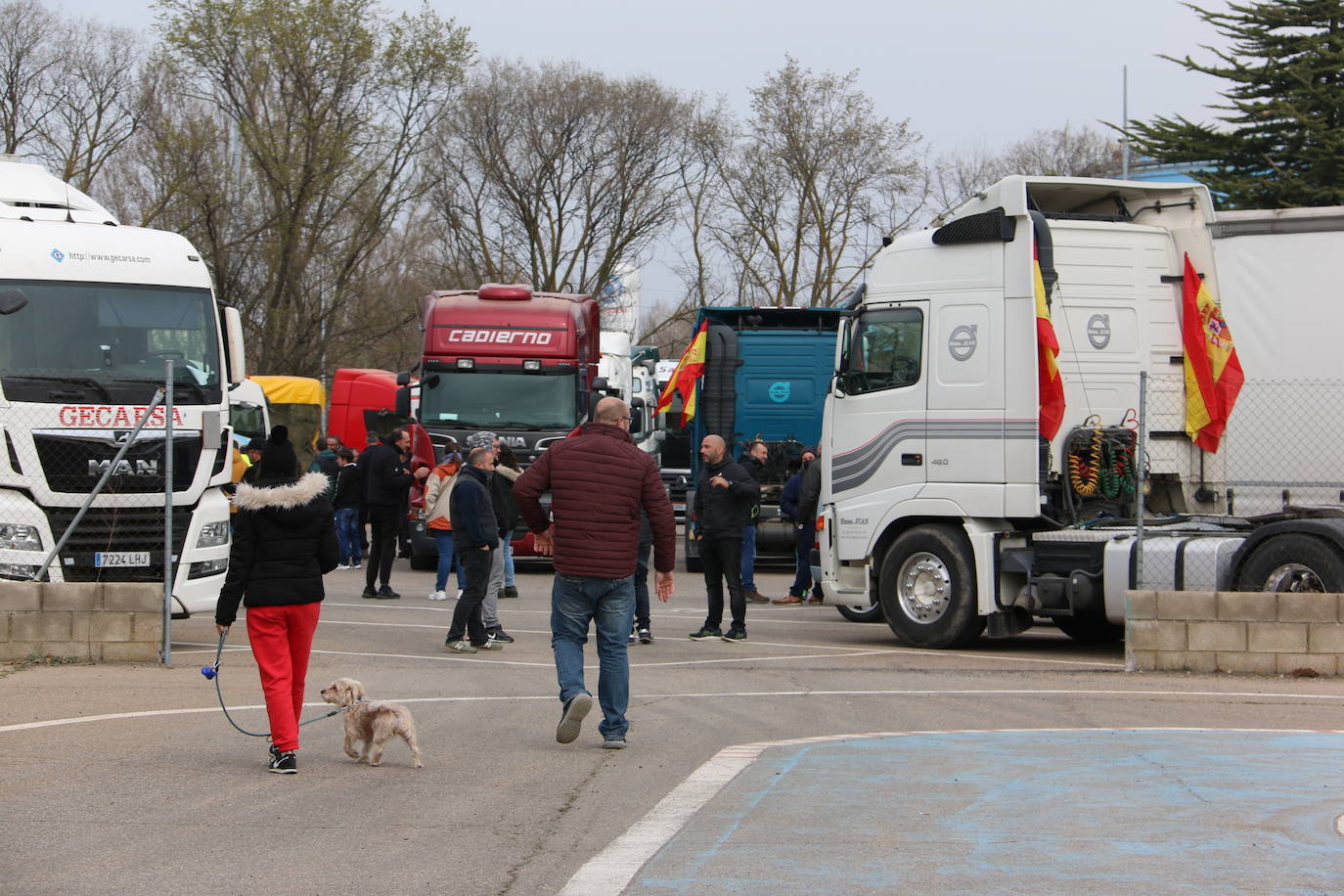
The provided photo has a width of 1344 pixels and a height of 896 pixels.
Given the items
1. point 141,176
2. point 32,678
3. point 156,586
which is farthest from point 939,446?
point 141,176

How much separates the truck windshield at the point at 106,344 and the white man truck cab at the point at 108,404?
0.04 feet

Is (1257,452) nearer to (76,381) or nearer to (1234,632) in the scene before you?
(1234,632)

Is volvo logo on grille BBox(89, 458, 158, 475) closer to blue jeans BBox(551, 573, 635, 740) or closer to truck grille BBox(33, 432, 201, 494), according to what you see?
truck grille BBox(33, 432, 201, 494)

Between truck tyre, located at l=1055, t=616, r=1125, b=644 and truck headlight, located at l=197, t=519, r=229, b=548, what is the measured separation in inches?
299

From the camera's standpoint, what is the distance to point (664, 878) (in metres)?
5.79

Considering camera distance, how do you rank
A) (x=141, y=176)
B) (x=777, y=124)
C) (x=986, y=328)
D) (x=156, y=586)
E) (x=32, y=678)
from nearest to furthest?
(x=32, y=678)
(x=156, y=586)
(x=986, y=328)
(x=141, y=176)
(x=777, y=124)

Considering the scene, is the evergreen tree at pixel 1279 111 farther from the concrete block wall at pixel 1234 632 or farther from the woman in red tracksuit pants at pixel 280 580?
the woman in red tracksuit pants at pixel 280 580

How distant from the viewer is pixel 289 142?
3697 cm

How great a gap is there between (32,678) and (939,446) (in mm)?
7409

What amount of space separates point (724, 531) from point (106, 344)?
5.57 meters

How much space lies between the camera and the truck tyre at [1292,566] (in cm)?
1185

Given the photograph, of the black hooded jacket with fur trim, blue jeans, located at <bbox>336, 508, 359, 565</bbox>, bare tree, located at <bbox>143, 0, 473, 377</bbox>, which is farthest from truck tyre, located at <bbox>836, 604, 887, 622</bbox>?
bare tree, located at <bbox>143, 0, 473, 377</bbox>

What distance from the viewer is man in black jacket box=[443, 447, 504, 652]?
1304 centimetres

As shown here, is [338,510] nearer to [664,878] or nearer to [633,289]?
[664,878]
